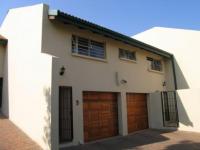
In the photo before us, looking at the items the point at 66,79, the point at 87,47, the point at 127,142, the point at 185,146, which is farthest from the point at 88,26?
the point at 185,146

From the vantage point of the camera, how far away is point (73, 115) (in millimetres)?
10156

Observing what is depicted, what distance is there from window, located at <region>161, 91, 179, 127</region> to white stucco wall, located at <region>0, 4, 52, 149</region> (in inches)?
394

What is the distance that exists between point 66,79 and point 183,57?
1174cm

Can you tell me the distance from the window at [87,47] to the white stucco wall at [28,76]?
6.84 ft

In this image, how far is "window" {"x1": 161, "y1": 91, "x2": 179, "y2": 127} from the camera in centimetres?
1562

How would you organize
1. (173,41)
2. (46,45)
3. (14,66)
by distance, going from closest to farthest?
1. (46,45)
2. (14,66)
3. (173,41)

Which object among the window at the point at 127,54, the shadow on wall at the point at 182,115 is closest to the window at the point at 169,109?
the shadow on wall at the point at 182,115

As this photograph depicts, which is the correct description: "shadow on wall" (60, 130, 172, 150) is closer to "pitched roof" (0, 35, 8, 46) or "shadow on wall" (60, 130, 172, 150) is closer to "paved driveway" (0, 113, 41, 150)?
"paved driveway" (0, 113, 41, 150)

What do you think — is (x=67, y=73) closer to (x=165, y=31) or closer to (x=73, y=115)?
(x=73, y=115)

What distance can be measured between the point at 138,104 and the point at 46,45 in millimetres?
8069

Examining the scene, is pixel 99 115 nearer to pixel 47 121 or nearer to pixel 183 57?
pixel 47 121

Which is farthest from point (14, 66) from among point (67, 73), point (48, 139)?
point (48, 139)

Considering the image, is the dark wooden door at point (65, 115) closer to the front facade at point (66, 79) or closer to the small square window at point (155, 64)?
the front facade at point (66, 79)

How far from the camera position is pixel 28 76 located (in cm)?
991
